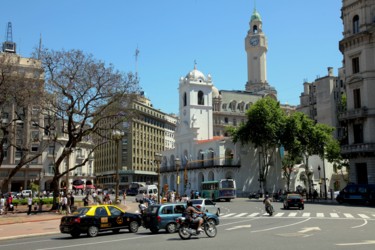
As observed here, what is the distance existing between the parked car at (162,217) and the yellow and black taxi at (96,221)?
865 mm

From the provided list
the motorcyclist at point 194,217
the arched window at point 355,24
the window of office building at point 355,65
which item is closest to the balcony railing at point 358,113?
the window of office building at point 355,65

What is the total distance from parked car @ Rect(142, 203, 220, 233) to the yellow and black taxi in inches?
34.1

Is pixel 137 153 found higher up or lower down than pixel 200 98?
lower down

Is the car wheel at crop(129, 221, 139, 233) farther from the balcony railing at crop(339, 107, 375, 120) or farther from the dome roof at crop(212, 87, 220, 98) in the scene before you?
the dome roof at crop(212, 87, 220, 98)

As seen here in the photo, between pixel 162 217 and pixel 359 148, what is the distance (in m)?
35.5

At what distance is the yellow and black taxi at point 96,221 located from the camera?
67.2 feet

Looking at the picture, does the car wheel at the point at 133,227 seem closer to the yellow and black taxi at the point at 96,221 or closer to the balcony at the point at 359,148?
the yellow and black taxi at the point at 96,221

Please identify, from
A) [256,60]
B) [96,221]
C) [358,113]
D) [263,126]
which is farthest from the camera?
[256,60]

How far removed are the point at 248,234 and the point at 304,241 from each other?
3426 mm

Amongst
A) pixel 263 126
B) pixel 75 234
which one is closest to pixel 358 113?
pixel 263 126

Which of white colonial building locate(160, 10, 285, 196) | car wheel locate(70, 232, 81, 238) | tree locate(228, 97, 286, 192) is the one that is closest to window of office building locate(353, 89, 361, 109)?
tree locate(228, 97, 286, 192)

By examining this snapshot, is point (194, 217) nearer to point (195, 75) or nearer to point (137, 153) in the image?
point (195, 75)

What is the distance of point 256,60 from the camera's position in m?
121

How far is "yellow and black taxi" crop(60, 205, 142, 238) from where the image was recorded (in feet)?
67.2
